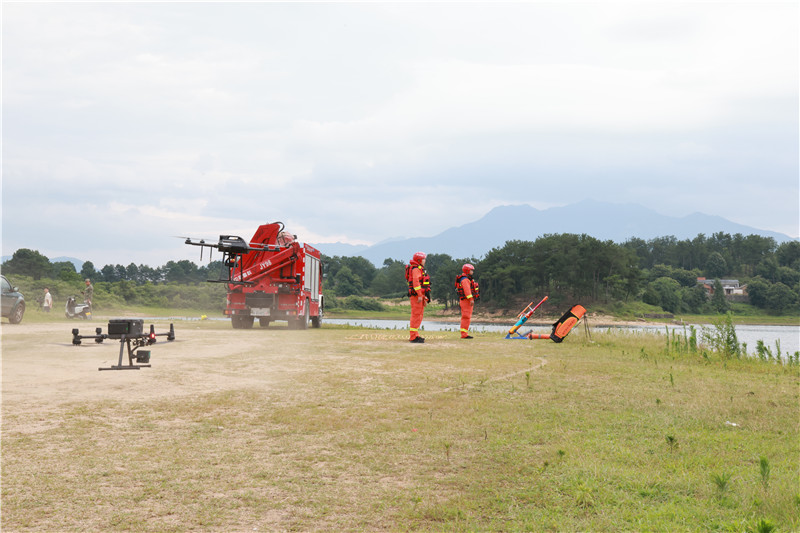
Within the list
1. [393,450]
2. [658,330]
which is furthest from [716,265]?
[393,450]

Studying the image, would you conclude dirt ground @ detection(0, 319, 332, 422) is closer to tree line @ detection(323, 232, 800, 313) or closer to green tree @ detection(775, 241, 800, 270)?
tree line @ detection(323, 232, 800, 313)

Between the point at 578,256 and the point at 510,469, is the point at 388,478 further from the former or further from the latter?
the point at 578,256

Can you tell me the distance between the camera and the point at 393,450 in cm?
532

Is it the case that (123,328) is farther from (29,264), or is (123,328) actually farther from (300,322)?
(29,264)

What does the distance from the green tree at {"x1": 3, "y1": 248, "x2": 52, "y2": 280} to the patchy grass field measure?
51.8 m

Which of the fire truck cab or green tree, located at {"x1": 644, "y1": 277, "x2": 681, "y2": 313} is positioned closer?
the fire truck cab

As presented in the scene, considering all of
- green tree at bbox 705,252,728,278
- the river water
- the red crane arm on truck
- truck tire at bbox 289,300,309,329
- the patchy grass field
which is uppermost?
green tree at bbox 705,252,728,278

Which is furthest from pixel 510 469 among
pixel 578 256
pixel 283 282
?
pixel 578 256

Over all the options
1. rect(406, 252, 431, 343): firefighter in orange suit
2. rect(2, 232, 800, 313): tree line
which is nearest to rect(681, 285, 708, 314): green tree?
rect(2, 232, 800, 313): tree line

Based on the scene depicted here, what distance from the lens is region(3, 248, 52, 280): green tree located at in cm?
5466

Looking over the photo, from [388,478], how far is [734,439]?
3526mm

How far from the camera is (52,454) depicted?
499 centimetres

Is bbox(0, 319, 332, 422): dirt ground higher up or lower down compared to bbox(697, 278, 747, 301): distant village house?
lower down

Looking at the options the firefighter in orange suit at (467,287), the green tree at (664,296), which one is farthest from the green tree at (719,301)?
the firefighter in orange suit at (467,287)
